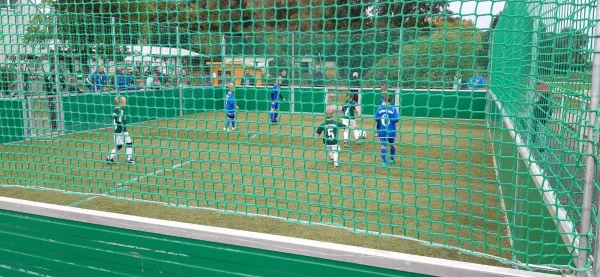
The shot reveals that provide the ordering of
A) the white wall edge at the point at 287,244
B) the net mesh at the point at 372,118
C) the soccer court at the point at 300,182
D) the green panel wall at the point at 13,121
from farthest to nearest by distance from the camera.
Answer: the green panel wall at the point at 13,121
the soccer court at the point at 300,182
the net mesh at the point at 372,118
the white wall edge at the point at 287,244

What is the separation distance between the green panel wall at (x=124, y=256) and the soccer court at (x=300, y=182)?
0.36m

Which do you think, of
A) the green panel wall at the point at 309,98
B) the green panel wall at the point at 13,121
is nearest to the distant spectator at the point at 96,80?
the green panel wall at the point at 13,121

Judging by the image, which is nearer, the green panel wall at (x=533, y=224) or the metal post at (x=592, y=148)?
the metal post at (x=592, y=148)

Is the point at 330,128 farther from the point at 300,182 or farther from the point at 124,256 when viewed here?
the point at 124,256

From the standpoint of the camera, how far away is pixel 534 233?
2.87 meters

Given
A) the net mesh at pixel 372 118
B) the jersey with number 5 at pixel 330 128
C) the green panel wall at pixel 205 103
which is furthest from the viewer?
the jersey with number 5 at pixel 330 128

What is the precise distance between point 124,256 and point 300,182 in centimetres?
398

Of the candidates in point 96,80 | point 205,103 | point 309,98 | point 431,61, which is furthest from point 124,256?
point 309,98

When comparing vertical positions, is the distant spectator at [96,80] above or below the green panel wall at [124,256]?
above

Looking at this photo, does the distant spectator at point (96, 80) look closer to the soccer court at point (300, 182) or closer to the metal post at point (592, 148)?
the soccer court at point (300, 182)

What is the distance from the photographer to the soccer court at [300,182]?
10.4 feet

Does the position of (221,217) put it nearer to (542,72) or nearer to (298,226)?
(298,226)

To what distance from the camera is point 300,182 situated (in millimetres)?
6832

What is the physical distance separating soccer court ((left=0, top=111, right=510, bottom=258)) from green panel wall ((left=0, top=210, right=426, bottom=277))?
1.19 ft
